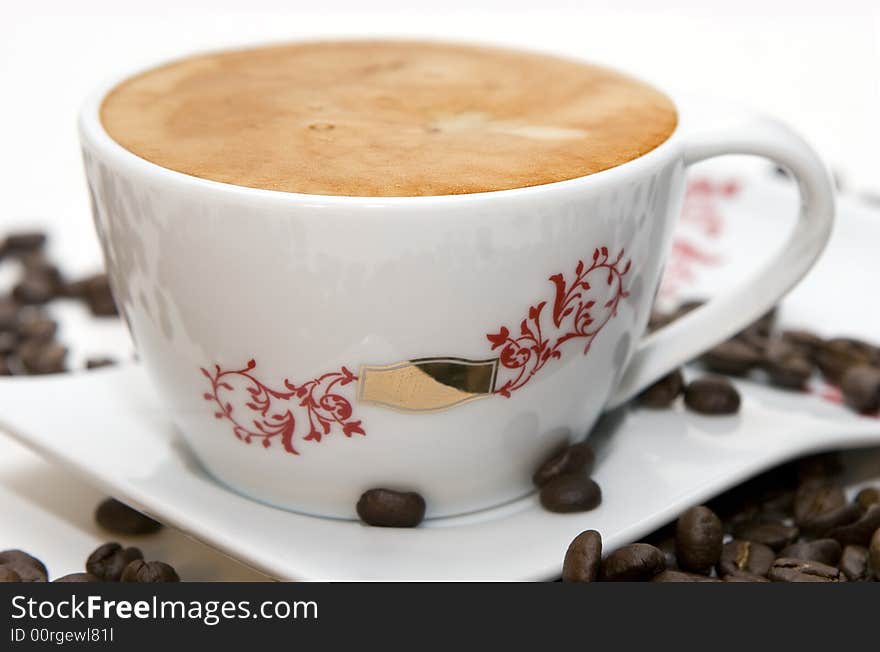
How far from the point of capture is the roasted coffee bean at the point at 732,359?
63.9 inches

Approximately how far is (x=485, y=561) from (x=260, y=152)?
1.52ft

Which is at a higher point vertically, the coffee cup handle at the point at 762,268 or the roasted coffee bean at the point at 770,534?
the coffee cup handle at the point at 762,268

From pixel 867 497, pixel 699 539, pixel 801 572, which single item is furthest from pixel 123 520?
pixel 867 497

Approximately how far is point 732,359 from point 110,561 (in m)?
0.86

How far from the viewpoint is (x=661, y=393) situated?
1.50 meters

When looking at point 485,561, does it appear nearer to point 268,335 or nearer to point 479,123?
point 268,335

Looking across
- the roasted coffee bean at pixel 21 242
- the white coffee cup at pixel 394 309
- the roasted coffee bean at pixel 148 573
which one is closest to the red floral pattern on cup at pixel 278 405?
the white coffee cup at pixel 394 309

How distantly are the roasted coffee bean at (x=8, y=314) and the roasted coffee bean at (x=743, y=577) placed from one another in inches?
46.4

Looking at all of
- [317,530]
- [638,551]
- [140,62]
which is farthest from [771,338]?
[140,62]

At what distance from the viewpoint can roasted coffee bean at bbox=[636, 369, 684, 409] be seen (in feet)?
4.91

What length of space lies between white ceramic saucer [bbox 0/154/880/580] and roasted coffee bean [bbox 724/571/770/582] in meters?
0.09

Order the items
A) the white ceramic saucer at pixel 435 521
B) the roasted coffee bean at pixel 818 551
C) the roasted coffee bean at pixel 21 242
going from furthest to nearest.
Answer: the roasted coffee bean at pixel 21 242 → the roasted coffee bean at pixel 818 551 → the white ceramic saucer at pixel 435 521

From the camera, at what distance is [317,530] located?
1236 mm

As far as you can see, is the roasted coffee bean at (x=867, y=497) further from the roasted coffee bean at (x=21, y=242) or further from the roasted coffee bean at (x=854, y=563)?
the roasted coffee bean at (x=21, y=242)
